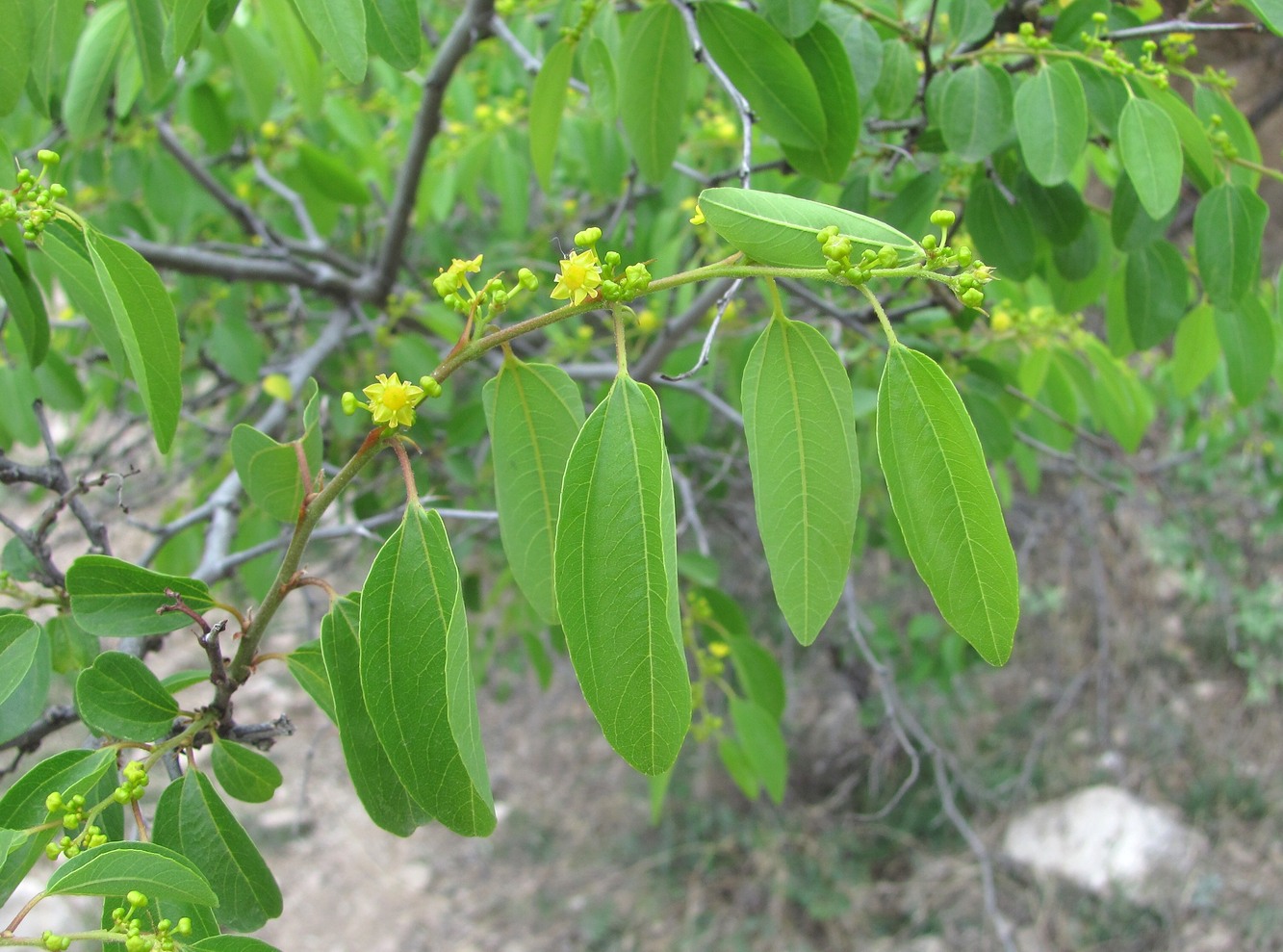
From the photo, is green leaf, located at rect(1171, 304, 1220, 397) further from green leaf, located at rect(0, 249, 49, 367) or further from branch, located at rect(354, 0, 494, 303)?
green leaf, located at rect(0, 249, 49, 367)

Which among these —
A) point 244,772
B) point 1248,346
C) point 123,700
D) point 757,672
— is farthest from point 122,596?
point 1248,346

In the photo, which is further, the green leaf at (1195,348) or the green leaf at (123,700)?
the green leaf at (1195,348)

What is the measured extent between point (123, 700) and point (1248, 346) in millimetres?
1650

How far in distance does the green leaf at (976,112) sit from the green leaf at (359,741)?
3.31 feet

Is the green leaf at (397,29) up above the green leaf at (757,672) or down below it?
above

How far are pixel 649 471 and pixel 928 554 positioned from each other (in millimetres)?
230

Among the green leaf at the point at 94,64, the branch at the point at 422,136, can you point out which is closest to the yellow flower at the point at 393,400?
the green leaf at the point at 94,64

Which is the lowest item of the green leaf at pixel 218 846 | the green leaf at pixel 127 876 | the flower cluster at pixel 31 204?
the green leaf at pixel 218 846

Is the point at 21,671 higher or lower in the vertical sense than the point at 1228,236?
lower

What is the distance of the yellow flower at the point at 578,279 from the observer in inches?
30.4

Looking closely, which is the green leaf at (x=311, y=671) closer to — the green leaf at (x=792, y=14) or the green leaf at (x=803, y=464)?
the green leaf at (x=803, y=464)

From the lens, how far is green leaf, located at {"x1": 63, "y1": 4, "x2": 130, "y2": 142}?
1.65 metres

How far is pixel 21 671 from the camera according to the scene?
974 mm

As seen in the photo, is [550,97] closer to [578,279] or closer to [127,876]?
[578,279]
